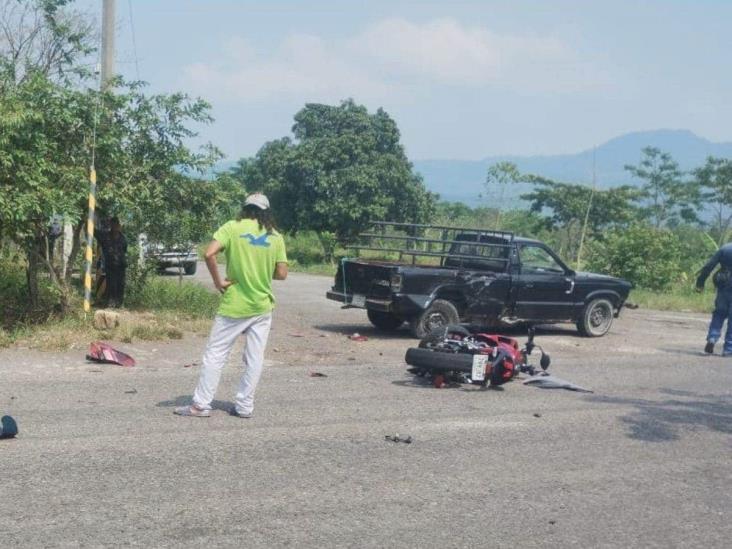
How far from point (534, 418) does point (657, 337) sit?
8.45 m

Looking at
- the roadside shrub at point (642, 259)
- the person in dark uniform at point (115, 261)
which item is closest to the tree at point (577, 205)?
the roadside shrub at point (642, 259)

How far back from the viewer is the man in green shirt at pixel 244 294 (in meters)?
8.20

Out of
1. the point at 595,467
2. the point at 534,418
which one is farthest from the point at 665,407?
the point at 595,467

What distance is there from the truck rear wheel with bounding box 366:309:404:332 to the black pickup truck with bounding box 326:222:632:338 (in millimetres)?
16

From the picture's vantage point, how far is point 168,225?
14109 millimetres

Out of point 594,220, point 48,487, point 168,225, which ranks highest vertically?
point 594,220

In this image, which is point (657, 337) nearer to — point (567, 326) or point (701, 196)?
point (567, 326)

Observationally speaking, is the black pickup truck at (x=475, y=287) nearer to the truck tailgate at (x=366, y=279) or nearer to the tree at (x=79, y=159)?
the truck tailgate at (x=366, y=279)

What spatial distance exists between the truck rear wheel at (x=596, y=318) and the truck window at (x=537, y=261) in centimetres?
84

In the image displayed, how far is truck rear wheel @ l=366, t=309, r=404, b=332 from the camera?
15500 millimetres

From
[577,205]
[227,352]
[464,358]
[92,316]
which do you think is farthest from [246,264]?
[577,205]

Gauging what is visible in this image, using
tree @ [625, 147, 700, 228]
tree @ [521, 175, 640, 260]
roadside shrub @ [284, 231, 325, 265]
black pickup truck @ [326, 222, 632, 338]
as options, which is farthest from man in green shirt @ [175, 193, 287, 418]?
tree @ [625, 147, 700, 228]

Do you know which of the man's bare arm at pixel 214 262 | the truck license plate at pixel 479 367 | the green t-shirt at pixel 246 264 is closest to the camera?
the man's bare arm at pixel 214 262

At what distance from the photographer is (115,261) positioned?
14.3 meters
